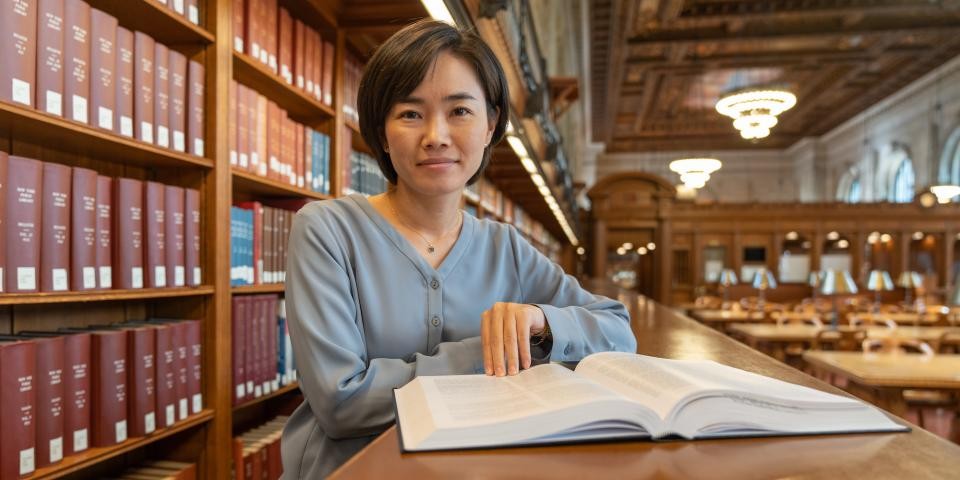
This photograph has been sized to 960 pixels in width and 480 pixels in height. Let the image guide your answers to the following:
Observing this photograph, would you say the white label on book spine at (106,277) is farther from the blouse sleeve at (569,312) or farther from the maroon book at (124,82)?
the blouse sleeve at (569,312)

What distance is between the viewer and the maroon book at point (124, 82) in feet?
5.64

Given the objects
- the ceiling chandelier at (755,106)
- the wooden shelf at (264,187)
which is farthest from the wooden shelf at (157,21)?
the ceiling chandelier at (755,106)

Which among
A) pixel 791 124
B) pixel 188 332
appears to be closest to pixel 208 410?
pixel 188 332

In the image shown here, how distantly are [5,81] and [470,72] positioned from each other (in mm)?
1072

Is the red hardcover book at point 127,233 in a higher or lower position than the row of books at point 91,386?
higher

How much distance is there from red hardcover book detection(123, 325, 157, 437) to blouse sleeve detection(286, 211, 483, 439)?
93cm

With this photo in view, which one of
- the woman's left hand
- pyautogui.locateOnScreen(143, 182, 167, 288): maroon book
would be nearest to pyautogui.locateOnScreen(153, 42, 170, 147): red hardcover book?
pyautogui.locateOnScreen(143, 182, 167, 288): maroon book

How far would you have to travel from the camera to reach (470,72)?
1.25 m

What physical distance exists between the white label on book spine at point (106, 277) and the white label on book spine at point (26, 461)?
1.44 feet

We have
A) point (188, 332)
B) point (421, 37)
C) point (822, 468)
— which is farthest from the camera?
point (188, 332)

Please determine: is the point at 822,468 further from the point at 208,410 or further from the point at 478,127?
the point at 208,410

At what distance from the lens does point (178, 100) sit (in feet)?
6.39

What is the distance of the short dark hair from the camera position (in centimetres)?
118

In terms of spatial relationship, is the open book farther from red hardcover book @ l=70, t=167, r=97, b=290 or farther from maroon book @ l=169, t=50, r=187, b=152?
maroon book @ l=169, t=50, r=187, b=152
